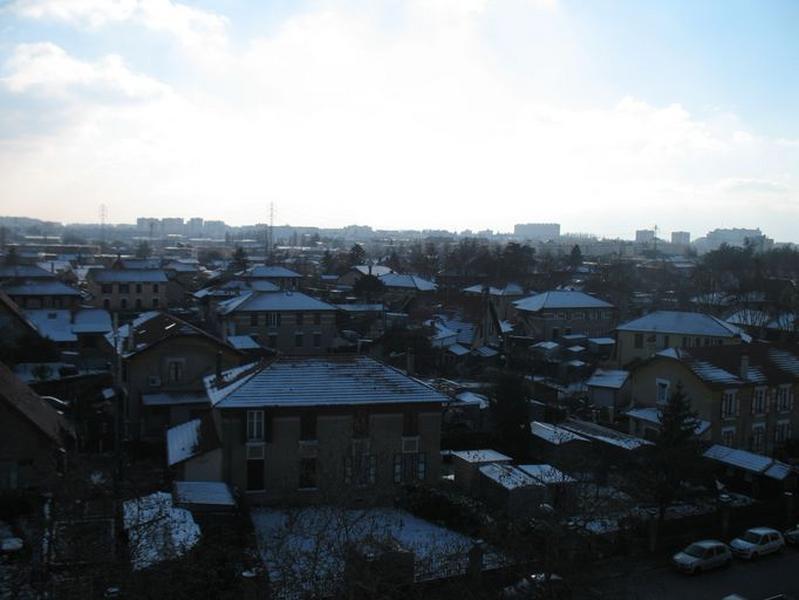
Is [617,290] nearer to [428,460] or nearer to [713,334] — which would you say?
[713,334]

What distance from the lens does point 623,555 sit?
13.9 meters

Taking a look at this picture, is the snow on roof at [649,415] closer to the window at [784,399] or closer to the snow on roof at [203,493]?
the window at [784,399]

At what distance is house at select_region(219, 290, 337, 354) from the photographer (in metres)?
33.4

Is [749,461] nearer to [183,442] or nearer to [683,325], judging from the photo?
[183,442]

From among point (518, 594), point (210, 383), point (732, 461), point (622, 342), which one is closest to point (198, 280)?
point (622, 342)

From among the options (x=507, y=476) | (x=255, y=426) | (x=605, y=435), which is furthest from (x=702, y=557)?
(x=255, y=426)

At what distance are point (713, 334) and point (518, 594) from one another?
71.6 feet

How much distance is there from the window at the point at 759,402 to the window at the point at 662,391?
2238 millimetres

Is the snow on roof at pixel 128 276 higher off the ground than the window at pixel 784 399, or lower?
Result: higher

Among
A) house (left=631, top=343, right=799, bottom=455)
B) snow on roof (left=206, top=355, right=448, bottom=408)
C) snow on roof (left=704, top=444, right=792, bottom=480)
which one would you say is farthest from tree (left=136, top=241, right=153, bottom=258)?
snow on roof (left=704, top=444, right=792, bottom=480)

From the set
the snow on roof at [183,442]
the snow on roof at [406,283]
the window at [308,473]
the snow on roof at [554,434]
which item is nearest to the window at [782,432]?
the snow on roof at [554,434]

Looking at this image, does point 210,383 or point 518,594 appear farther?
point 210,383

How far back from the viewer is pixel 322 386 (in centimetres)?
1612

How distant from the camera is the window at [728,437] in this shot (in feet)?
65.6
